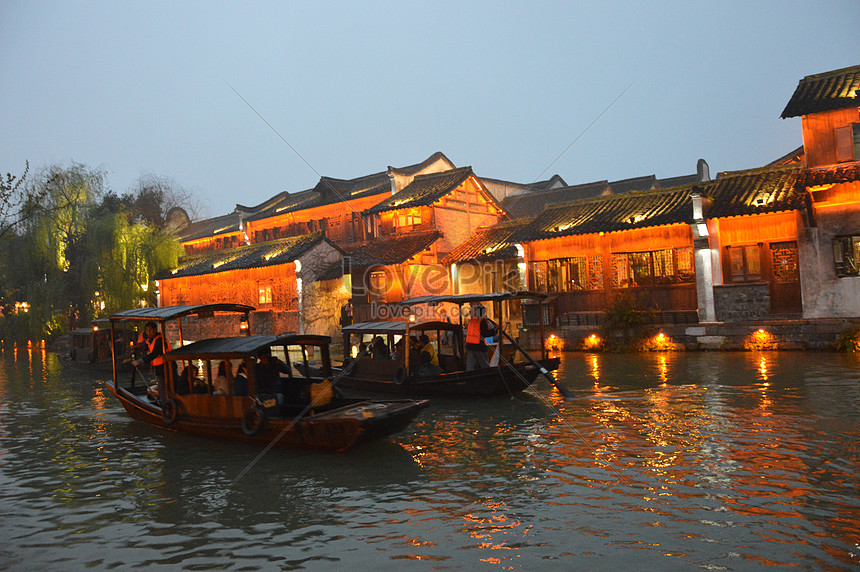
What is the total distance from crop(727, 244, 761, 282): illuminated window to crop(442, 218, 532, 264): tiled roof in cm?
843

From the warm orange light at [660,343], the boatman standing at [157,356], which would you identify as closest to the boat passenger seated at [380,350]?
the boatman standing at [157,356]

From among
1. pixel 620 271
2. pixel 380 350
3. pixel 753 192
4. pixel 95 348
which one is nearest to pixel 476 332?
pixel 380 350

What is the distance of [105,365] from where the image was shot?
24031 millimetres

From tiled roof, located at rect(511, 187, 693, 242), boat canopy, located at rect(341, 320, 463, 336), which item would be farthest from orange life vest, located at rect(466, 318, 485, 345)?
tiled roof, located at rect(511, 187, 693, 242)

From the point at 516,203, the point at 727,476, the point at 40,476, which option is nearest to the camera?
the point at 727,476

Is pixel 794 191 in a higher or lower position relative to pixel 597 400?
higher

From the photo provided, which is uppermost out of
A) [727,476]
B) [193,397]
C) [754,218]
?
[754,218]

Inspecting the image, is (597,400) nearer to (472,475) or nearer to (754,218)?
(472,475)

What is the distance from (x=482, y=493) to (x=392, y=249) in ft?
83.2

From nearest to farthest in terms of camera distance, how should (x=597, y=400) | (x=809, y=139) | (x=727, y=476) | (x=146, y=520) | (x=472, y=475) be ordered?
(x=146, y=520) < (x=727, y=476) < (x=472, y=475) < (x=597, y=400) < (x=809, y=139)

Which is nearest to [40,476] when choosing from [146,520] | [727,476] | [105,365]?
[146,520]

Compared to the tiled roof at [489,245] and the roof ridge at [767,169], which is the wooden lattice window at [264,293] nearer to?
the tiled roof at [489,245]

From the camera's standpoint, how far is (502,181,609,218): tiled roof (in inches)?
1604

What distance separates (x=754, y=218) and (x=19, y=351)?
3866cm
